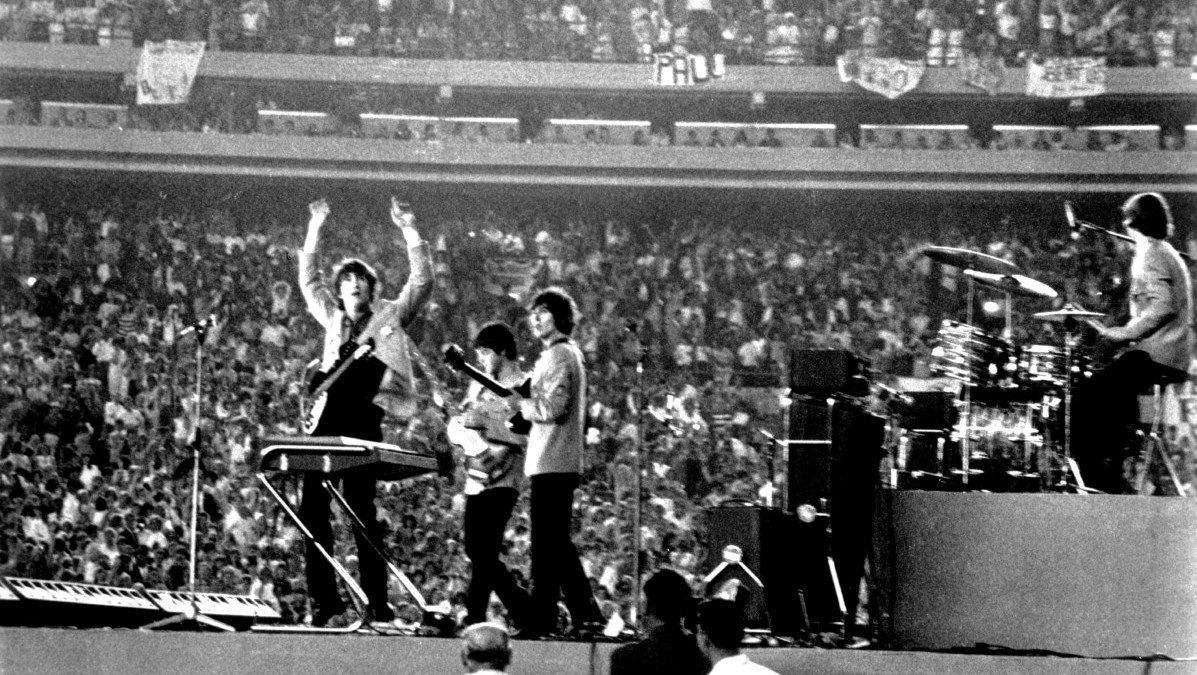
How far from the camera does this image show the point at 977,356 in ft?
19.1

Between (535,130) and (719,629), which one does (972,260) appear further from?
(535,130)

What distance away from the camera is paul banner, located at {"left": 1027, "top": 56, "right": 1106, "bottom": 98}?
17766 millimetres

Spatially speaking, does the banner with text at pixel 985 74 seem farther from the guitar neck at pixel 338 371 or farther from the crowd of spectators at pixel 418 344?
the guitar neck at pixel 338 371

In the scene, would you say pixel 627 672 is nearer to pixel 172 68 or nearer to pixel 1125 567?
pixel 1125 567

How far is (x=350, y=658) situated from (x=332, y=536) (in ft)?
1.87

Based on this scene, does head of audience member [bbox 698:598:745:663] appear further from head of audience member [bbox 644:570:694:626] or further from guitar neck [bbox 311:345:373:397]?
guitar neck [bbox 311:345:373:397]

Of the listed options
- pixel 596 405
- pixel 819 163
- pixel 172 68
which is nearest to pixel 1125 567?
pixel 596 405

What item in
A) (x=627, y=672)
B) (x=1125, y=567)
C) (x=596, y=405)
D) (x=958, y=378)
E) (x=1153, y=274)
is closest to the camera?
(x=627, y=672)

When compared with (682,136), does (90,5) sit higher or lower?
higher

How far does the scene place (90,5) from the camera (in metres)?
18.2

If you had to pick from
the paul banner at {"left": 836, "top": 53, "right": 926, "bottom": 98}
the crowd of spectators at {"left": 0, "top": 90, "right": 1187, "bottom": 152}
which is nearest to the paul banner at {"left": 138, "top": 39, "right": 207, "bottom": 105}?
the crowd of spectators at {"left": 0, "top": 90, "right": 1187, "bottom": 152}

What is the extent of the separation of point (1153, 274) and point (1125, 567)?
972 mm

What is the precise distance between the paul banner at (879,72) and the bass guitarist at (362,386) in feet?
42.7

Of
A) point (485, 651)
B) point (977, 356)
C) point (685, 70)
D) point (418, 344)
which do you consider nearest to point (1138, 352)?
point (977, 356)
